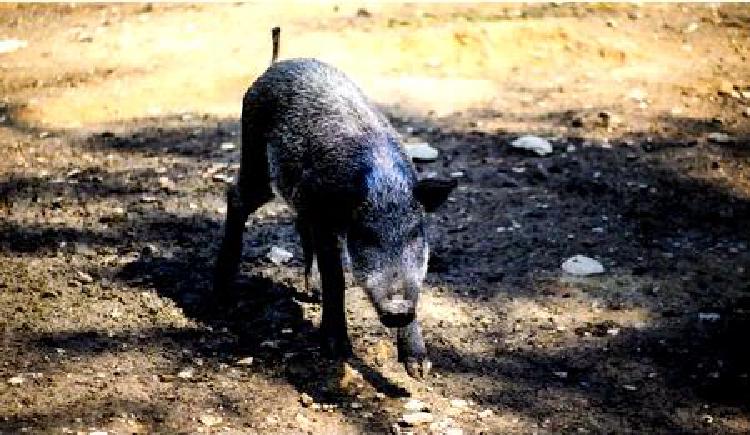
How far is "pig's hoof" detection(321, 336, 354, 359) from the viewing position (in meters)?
4.50

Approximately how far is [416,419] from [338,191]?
1.11 m

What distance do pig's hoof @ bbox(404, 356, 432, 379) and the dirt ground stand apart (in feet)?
0.53

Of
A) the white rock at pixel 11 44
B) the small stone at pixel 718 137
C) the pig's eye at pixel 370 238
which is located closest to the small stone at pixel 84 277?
the pig's eye at pixel 370 238

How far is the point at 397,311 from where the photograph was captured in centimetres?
381

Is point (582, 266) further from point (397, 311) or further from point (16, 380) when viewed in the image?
point (16, 380)

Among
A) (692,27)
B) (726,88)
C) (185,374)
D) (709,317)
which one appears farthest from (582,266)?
(692,27)

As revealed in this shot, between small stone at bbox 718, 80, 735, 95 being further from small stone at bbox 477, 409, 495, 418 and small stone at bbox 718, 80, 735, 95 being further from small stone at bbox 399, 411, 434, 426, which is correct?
small stone at bbox 399, 411, 434, 426

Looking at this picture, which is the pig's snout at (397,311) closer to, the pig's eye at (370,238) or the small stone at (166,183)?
the pig's eye at (370,238)

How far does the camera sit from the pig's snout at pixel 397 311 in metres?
3.82

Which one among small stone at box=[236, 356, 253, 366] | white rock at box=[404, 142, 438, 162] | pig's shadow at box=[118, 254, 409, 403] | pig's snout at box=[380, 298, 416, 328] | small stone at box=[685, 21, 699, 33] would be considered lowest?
small stone at box=[236, 356, 253, 366]

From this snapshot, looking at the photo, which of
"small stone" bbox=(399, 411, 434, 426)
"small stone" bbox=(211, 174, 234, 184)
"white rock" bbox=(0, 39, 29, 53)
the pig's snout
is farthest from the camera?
"white rock" bbox=(0, 39, 29, 53)

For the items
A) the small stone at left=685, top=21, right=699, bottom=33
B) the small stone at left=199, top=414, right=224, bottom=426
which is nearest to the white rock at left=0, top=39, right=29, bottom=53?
the small stone at left=199, top=414, right=224, bottom=426

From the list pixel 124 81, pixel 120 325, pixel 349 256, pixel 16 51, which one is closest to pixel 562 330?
pixel 349 256

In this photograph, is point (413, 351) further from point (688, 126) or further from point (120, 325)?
point (688, 126)
